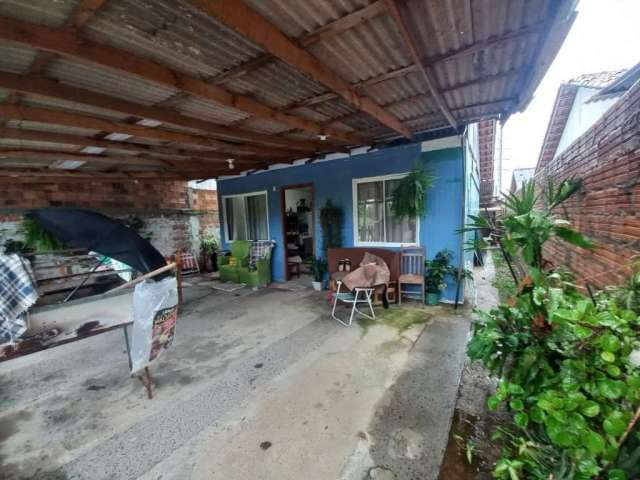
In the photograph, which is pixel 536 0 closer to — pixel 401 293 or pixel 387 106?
pixel 387 106

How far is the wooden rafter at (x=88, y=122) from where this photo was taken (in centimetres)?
223

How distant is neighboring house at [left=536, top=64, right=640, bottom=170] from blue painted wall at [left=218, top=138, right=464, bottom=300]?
210 centimetres

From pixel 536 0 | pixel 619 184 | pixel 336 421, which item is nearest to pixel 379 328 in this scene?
pixel 336 421

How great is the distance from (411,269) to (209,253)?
18.7 ft

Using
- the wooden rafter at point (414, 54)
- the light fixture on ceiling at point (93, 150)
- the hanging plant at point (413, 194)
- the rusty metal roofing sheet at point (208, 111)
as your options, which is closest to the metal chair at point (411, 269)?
the hanging plant at point (413, 194)

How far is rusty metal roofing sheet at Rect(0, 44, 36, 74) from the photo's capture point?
1589 mm

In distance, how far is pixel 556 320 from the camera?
1.20m

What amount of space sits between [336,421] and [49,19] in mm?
2968

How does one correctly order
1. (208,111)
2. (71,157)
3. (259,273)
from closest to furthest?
(208,111)
(71,157)
(259,273)

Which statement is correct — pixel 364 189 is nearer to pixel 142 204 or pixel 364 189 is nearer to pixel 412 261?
pixel 412 261

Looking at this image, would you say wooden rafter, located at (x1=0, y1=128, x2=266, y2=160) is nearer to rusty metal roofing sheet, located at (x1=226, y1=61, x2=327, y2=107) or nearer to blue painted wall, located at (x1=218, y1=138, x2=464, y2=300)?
blue painted wall, located at (x1=218, y1=138, x2=464, y2=300)

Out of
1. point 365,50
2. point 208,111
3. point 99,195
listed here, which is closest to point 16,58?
point 208,111

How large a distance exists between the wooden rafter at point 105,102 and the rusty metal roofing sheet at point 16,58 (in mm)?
52

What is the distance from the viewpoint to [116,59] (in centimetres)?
171
